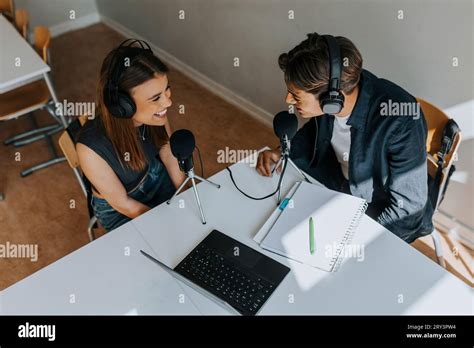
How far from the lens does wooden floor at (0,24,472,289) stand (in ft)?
7.41

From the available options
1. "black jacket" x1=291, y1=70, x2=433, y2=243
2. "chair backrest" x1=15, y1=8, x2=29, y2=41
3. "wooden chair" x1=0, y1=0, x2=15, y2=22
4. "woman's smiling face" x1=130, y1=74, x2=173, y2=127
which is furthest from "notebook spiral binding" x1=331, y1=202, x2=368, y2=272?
"wooden chair" x1=0, y1=0, x2=15, y2=22

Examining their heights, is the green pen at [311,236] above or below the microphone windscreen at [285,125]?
below

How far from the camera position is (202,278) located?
4.08 ft

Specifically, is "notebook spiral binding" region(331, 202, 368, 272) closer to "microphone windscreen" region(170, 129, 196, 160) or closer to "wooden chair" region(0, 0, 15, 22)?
"microphone windscreen" region(170, 129, 196, 160)

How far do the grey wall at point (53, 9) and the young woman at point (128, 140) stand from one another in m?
2.88

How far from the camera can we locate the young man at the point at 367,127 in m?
1.29

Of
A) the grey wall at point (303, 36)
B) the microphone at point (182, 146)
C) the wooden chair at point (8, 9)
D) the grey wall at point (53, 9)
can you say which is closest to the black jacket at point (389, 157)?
the grey wall at point (303, 36)

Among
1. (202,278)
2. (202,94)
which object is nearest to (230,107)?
(202,94)

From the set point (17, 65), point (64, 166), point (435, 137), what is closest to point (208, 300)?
point (435, 137)

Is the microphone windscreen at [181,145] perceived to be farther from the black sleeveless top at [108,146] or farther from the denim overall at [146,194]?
the denim overall at [146,194]

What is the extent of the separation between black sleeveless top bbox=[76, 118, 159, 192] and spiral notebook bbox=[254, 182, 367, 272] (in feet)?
1.90

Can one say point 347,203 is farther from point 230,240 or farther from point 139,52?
point 139,52

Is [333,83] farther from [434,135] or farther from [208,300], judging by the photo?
[208,300]

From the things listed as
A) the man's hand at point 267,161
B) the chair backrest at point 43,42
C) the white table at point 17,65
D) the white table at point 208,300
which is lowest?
the white table at point 208,300
